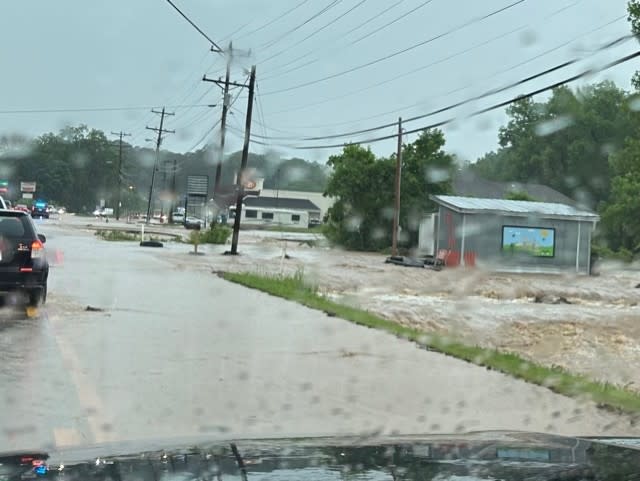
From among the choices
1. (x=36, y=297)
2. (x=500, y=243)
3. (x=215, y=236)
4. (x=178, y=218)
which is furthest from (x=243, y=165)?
(x=178, y=218)

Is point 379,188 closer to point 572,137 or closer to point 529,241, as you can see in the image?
point 529,241

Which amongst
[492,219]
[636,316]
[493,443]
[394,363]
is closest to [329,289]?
[636,316]

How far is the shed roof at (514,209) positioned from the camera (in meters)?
38.0

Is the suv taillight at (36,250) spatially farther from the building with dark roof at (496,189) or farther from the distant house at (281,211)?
the distant house at (281,211)

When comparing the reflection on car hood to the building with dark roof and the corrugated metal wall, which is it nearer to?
the corrugated metal wall

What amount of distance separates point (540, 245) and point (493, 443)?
119 feet

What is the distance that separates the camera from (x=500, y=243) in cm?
3853

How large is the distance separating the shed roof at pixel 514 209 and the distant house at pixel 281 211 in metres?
53.3

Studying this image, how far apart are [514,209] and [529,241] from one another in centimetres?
159

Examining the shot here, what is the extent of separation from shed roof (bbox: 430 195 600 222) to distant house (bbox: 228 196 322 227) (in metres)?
53.3

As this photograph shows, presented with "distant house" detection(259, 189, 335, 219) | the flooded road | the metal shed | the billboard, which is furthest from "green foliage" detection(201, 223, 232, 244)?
"distant house" detection(259, 189, 335, 219)

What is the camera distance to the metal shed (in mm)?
38094

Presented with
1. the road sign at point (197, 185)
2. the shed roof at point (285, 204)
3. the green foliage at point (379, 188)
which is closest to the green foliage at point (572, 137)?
the green foliage at point (379, 188)

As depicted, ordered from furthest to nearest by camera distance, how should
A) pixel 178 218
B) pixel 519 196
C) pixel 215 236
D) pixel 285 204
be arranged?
1. pixel 178 218
2. pixel 285 204
3. pixel 215 236
4. pixel 519 196
